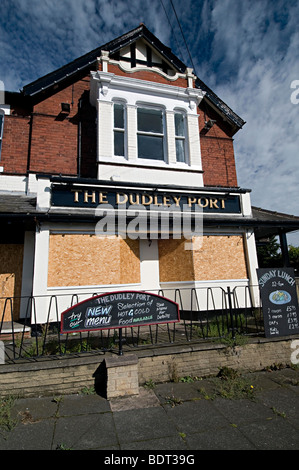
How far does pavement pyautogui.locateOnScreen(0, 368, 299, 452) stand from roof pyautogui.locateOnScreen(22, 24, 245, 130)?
30.4 ft

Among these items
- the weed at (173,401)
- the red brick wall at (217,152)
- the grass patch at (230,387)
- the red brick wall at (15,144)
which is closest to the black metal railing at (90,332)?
the grass patch at (230,387)

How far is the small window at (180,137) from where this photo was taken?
A: 935 cm

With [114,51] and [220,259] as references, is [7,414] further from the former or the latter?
[114,51]

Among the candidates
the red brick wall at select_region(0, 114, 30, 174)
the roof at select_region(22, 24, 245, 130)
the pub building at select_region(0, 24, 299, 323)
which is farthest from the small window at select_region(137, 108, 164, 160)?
the red brick wall at select_region(0, 114, 30, 174)

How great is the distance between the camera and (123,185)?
25.1 feet

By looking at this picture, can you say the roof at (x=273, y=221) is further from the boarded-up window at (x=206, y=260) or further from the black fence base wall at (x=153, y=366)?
the black fence base wall at (x=153, y=366)

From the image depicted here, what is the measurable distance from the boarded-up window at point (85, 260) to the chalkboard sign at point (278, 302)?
377cm

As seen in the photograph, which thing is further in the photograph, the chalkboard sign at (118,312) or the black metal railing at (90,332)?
the black metal railing at (90,332)

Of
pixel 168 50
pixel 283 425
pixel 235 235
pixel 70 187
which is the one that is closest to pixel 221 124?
pixel 168 50

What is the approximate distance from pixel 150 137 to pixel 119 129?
1.20 m

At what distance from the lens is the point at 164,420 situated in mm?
3484

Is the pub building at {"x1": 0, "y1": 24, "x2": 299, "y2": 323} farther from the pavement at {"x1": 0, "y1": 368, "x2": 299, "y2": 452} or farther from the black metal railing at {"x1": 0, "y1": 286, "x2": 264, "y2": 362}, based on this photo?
the pavement at {"x1": 0, "y1": 368, "x2": 299, "y2": 452}

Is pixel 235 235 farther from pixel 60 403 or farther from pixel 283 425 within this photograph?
pixel 60 403

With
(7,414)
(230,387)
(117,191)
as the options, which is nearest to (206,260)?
(117,191)
